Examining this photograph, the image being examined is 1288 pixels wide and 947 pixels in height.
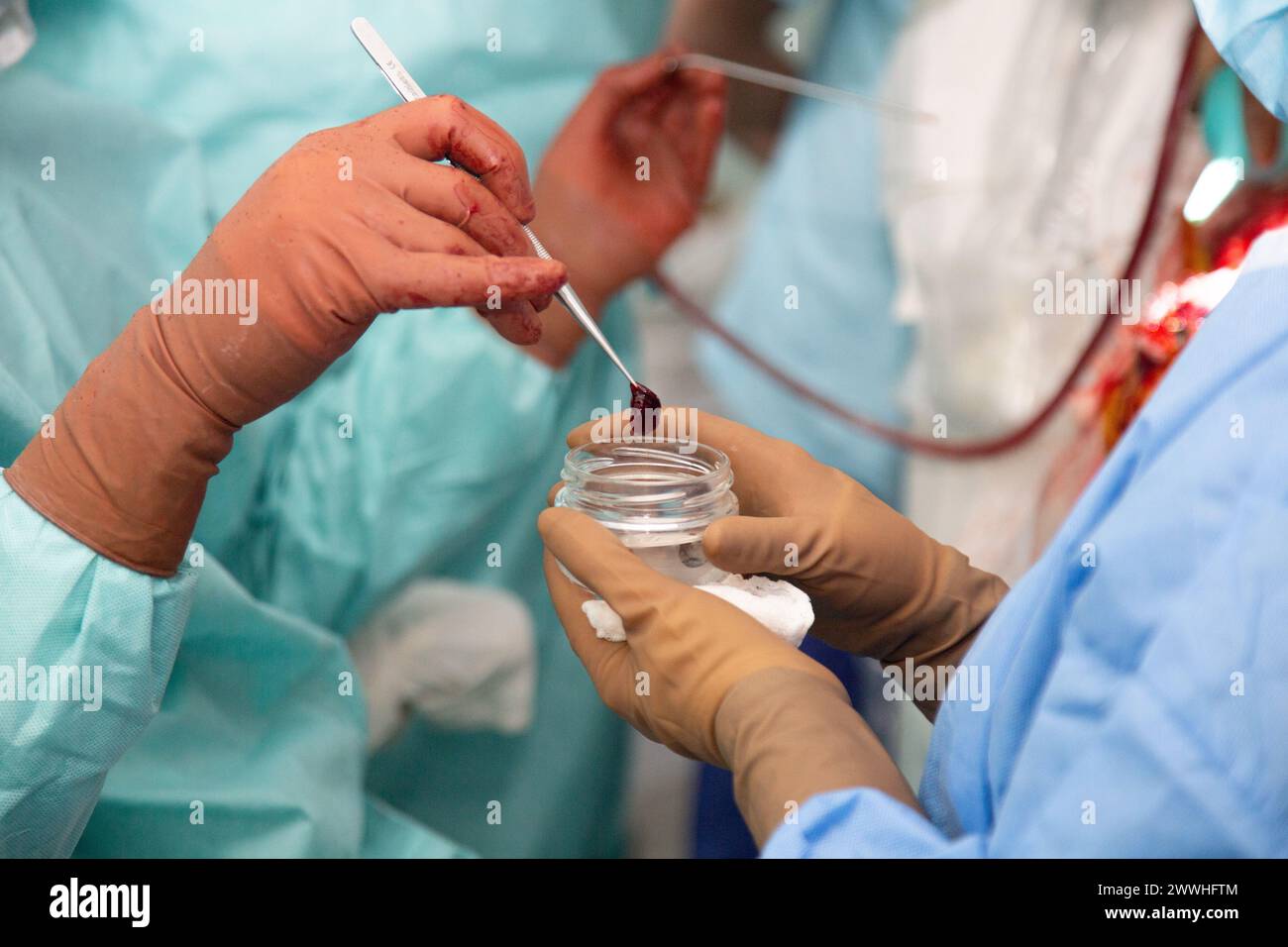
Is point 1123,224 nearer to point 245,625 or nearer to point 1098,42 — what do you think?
point 1098,42

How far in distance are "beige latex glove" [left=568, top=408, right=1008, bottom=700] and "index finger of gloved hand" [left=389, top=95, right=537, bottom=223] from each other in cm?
17

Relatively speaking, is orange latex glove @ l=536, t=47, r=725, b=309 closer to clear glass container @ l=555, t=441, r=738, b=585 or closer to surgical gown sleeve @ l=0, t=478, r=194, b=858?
clear glass container @ l=555, t=441, r=738, b=585

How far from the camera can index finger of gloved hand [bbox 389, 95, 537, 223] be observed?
601 mm

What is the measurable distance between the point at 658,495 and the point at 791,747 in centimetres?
17

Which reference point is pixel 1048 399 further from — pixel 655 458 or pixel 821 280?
pixel 655 458

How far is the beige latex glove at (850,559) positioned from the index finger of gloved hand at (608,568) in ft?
0.16

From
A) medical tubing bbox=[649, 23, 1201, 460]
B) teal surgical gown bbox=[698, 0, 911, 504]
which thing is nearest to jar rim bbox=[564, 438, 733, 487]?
medical tubing bbox=[649, 23, 1201, 460]

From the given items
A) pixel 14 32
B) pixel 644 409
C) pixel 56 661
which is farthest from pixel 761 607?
pixel 14 32

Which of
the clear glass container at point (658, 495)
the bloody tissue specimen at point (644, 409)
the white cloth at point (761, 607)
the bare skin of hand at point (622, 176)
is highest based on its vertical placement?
the bare skin of hand at point (622, 176)

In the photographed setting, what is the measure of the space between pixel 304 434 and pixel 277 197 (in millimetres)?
371

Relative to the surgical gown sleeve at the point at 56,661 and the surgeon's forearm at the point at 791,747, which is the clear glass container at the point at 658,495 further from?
the surgical gown sleeve at the point at 56,661

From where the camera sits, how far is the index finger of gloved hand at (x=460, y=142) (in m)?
0.60

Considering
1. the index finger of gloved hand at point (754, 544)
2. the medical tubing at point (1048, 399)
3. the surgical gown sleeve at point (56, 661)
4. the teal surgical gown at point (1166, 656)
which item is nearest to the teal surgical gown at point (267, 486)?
the surgical gown sleeve at point (56, 661)
